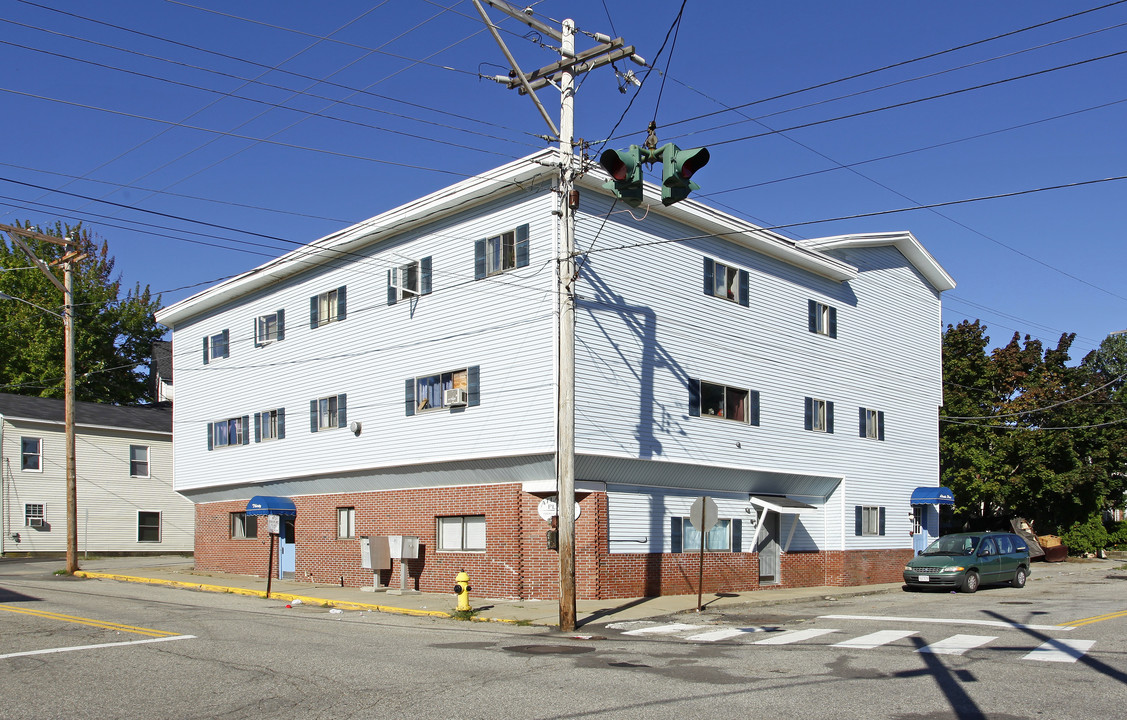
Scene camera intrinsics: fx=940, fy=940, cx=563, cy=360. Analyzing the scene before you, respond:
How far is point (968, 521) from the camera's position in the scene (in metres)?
43.1

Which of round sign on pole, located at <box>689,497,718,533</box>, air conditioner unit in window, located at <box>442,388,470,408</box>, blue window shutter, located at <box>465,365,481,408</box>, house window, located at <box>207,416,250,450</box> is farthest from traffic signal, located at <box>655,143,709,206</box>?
house window, located at <box>207,416,250,450</box>

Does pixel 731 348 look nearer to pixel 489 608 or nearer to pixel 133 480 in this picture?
pixel 489 608

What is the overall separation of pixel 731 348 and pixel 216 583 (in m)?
16.3

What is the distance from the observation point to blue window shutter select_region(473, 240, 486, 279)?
23250 millimetres

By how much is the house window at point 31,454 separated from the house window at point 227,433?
43.0 ft

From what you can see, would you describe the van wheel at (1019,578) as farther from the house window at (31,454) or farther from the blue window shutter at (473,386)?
the house window at (31,454)

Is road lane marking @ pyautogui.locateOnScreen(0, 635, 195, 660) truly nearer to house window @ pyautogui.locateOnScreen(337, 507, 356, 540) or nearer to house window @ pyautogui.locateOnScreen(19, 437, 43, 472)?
house window @ pyautogui.locateOnScreen(337, 507, 356, 540)

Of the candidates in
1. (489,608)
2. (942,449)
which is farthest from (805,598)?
(942,449)

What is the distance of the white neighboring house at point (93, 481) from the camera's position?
40531 millimetres

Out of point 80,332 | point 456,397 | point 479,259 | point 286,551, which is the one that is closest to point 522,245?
point 479,259

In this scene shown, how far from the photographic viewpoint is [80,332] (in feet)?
186

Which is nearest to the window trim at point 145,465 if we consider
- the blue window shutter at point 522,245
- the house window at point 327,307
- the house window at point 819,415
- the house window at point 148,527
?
the house window at point 148,527

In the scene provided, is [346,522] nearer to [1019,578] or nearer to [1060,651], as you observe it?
[1019,578]

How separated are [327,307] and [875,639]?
18930mm
